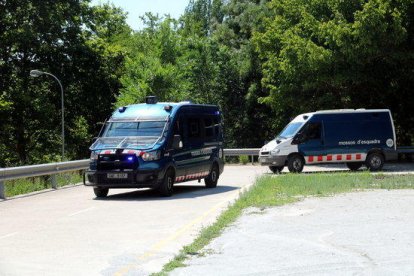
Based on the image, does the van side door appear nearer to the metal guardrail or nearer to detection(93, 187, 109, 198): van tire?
the metal guardrail

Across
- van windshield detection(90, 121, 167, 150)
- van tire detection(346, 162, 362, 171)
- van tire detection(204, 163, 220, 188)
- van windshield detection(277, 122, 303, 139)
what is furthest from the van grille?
van tire detection(346, 162, 362, 171)

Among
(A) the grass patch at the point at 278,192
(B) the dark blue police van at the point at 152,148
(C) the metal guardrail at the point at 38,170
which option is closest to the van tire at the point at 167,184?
(B) the dark blue police van at the point at 152,148

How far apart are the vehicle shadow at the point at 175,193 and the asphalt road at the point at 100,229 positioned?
1.0 inches

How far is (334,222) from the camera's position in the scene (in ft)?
37.6

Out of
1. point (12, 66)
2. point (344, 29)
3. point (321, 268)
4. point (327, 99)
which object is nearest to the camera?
point (321, 268)

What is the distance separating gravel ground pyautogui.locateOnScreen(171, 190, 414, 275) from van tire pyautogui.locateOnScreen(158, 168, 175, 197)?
4530 mm

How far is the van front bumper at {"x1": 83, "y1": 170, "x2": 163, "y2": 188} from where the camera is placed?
17375 mm

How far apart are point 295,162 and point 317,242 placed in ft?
59.1

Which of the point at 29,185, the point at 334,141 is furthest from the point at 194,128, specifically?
the point at 334,141

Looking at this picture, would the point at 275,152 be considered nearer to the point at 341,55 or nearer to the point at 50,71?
the point at 341,55

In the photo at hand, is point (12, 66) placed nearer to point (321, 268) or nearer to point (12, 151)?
point (12, 151)

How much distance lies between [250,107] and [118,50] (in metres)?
11.1

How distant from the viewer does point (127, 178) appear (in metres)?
17.4

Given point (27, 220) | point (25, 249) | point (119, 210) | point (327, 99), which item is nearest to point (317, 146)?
point (327, 99)
